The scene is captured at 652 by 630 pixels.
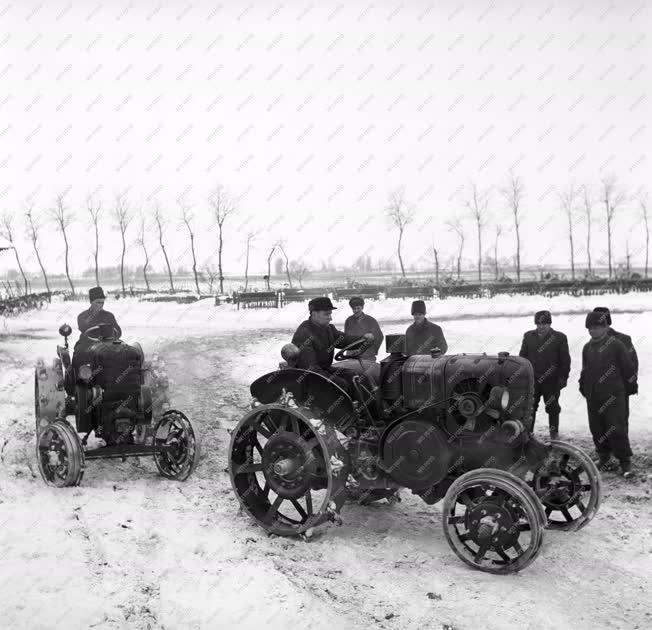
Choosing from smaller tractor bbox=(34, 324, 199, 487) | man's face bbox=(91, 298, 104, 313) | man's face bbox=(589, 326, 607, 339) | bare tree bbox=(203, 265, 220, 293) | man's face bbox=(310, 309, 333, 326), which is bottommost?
smaller tractor bbox=(34, 324, 199, 487)

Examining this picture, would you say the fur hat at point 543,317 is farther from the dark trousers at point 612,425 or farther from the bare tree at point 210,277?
the bare tree at point 210,277

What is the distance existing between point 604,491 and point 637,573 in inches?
73.0

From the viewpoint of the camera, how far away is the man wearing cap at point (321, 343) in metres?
5.29

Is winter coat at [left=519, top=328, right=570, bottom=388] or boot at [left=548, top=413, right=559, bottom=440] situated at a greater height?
winter coat at [left=519, top=328, right=570, bottom=388]

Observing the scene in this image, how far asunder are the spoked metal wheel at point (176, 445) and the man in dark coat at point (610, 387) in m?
4.11

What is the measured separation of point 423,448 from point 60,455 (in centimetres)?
339

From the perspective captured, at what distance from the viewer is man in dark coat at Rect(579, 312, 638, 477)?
6.80 meters

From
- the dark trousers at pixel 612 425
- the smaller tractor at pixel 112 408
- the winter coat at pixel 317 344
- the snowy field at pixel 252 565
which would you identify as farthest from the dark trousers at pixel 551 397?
the smaller tractor at pixel 112 408

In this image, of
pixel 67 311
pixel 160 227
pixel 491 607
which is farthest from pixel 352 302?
pixel 160 227

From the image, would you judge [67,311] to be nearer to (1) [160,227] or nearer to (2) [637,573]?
(1) [160,227]

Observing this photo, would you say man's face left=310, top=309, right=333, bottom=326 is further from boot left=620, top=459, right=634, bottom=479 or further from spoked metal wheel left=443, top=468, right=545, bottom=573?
boot left=620, top=459, right=634, bottom=479

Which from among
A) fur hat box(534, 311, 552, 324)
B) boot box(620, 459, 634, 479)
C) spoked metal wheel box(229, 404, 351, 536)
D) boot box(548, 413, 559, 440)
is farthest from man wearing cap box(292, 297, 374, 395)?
boot box(548, 413, 559, 440)

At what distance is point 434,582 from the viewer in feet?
14.1

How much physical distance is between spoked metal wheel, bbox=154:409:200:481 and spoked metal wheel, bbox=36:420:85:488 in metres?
0.79
